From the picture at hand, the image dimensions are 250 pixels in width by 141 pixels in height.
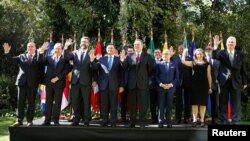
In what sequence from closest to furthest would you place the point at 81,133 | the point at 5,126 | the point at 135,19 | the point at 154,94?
the point at 81,133
the point at 154,94
the point at 5,126
the point at 135,19

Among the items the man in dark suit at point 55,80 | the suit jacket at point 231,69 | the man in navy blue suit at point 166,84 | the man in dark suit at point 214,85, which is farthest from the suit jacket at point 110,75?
the suit jacket at point 231,69

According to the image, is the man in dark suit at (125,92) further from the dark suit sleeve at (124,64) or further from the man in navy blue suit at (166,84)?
the man in navy blue suit at (166,84)

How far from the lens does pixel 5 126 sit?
40.6 feet

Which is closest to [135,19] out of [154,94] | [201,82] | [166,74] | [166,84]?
[154,94]

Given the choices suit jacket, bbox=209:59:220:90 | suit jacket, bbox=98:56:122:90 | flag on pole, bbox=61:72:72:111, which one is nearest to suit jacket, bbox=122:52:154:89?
suit jacket, bbox=98:56:122:90

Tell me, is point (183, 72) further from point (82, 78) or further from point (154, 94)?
point (82, 78)

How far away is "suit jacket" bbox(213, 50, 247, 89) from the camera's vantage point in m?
7.55

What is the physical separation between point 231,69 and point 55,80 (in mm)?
3242

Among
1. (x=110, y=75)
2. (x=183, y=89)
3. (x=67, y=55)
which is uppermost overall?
(x=67, y=55)

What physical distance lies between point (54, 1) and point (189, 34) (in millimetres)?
6036

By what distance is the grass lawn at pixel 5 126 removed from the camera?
9.77 meters

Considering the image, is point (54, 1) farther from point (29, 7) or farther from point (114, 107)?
point (114, 107)

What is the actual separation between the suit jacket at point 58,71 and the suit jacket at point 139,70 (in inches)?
43.2

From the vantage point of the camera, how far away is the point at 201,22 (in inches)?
704
